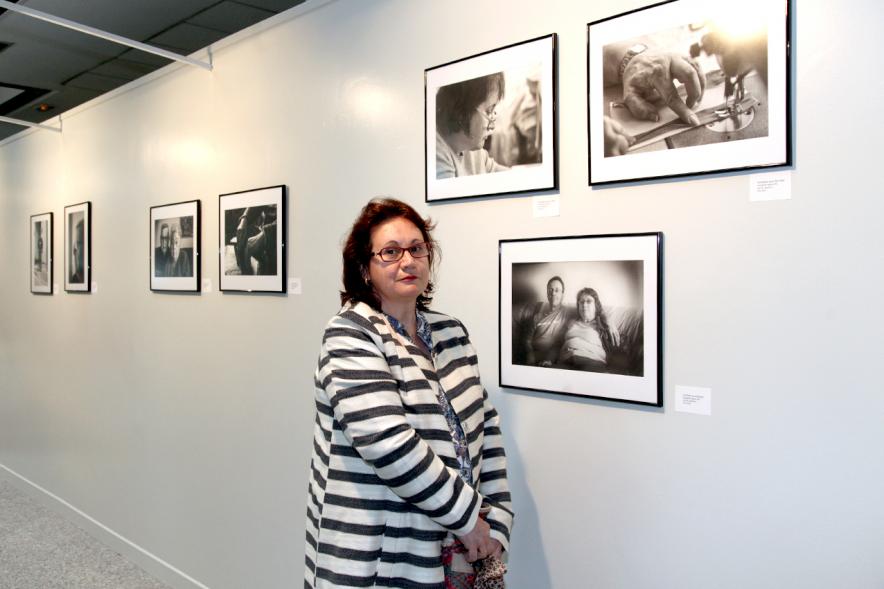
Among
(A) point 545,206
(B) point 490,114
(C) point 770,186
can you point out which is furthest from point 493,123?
(C) point 770,186

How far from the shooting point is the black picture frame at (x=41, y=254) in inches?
196

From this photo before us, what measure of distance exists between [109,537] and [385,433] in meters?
3.63

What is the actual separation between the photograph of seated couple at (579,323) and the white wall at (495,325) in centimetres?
11

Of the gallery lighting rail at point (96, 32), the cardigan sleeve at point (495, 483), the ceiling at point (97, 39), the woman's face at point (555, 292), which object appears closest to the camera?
the cardigan sleeve at point (495, 483)

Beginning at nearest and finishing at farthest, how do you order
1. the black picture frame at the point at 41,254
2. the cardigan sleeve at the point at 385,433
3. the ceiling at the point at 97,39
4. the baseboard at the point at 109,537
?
1. the cardigan sleeve at the point at 385,433
2. the baseboard at the point at 109,537
3. the ceiling at the point at 97,39
4. the black picture frame at the point at 41,254

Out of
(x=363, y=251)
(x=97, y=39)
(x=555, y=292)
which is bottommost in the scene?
(x=555, y=292)

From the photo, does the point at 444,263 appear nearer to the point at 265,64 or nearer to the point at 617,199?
the point at 617,199

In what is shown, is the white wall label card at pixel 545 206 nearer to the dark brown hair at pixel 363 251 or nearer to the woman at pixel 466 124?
the woman at pixel 466 124

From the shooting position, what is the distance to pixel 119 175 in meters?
4.21

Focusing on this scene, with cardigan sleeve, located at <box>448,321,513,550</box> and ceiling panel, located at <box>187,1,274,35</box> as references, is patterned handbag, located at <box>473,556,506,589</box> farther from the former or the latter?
ceiling panel, located at <box>187,1,274,35</box>

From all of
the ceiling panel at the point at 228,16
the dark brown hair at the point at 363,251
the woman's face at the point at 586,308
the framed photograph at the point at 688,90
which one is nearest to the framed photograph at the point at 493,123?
the framed photograph at the point at 688,90

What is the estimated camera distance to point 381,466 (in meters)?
1.61

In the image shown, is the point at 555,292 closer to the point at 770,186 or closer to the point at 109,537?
the point at 770,186

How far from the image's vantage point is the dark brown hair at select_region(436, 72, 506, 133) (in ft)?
7.41
